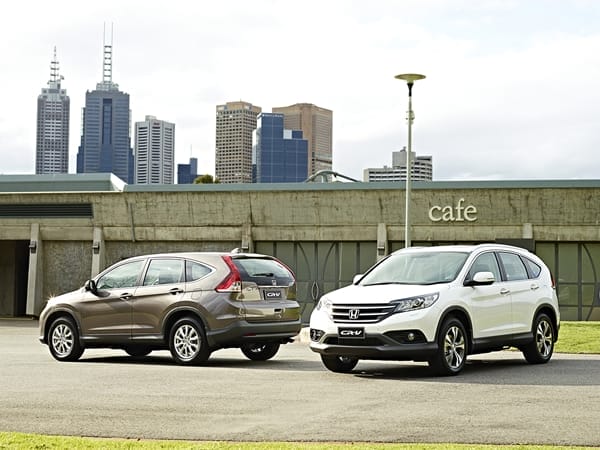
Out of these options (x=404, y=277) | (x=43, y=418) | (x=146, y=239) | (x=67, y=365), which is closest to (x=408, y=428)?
(x=43, y=418)

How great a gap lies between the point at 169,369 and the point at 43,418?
5.35 m

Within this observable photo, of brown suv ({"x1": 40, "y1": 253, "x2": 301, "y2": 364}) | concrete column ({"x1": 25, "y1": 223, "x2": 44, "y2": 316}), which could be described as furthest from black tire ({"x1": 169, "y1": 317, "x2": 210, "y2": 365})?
concrete column ({"x1": 25, "y1": 223, "x2": 44, "y2": 316})

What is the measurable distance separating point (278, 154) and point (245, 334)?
170224 mm

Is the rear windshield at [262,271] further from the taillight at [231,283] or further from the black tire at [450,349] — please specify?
the black tire at [450,349]

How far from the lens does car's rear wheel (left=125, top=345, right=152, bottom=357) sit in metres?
17.1

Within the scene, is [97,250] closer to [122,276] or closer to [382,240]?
[382,240]

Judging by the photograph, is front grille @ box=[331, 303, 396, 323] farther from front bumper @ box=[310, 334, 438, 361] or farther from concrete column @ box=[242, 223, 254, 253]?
concrete column @ box=[242, 223, 254, 253]

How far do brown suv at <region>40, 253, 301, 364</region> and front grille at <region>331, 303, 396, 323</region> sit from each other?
2.14 m

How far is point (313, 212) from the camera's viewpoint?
1494 inches

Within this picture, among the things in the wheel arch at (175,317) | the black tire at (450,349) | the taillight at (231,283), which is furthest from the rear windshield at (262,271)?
the black tire at (450,349)

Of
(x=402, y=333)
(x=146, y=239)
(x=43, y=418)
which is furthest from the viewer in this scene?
(x=146, y=239)

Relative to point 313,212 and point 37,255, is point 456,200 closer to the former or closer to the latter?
point 313,212

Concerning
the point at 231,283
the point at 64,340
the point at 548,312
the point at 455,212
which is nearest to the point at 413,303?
the point at 231,283

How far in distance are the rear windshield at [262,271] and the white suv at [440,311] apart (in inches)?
64.8
